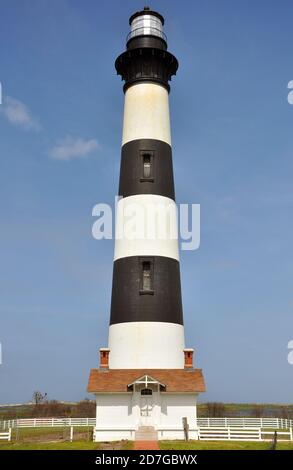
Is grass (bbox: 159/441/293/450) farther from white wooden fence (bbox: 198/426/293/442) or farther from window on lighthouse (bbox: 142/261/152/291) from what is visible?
window on lighthouse (bbox: 142/261/152/291)

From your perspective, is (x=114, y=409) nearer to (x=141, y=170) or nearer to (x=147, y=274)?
(x=147, y=274)

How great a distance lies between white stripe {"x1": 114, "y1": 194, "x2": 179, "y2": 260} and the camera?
23.5m

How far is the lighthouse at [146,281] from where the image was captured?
70.2ft

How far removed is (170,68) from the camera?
26.4 m

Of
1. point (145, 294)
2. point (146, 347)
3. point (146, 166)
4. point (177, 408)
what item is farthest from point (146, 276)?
point (177, 408)

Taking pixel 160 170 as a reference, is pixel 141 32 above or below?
above

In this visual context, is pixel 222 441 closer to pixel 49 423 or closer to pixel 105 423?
pixel 105 423

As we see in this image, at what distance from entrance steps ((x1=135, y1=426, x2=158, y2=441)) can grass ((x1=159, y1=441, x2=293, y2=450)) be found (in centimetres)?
89

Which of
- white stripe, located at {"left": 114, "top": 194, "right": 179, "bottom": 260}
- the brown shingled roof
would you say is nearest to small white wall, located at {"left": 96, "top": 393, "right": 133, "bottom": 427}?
the brown shingled roof

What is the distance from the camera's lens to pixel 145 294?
22.7m

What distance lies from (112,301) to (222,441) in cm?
739

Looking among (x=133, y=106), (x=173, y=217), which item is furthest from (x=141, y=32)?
(x=173, y=217)

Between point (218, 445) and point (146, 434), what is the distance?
298 centimetres
